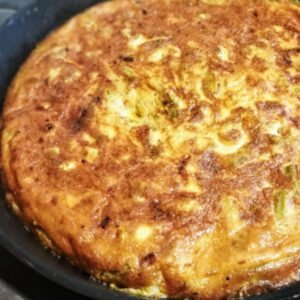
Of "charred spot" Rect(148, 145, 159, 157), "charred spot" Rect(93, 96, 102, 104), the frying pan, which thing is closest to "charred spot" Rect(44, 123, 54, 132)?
"charred spot" Rect(93, 96, 102, 104)

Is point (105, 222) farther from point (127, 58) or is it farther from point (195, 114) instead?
point (127, 58)

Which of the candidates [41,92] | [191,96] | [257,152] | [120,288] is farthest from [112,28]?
[120,288]

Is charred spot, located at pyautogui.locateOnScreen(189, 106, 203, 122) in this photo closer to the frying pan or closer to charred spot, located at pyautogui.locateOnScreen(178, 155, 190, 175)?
charred spot, located at pyautogui.locateOnScreen(178, 155, 190, 175)

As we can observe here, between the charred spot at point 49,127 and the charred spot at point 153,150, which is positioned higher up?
the charred spot at point 49,127

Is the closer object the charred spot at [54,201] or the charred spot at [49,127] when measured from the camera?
the charred spot at [54,201]

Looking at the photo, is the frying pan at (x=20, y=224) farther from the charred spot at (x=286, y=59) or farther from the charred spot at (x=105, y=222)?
the charred spot at (x=286, y=59)

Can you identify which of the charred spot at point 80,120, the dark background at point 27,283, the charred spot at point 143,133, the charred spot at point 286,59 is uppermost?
the charred spot at point 80,120

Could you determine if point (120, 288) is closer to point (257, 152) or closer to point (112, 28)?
point (257, 152)

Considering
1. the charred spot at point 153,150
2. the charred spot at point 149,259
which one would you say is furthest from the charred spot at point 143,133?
the charred spot at point 149,259
